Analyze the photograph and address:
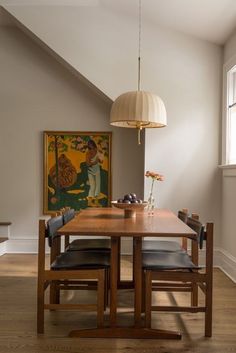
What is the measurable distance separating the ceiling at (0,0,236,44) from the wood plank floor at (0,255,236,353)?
2.62m

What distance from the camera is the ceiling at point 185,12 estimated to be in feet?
12.3

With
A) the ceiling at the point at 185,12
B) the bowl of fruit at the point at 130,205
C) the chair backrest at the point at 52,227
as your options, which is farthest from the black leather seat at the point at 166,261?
the ceiling at the point at 185,12

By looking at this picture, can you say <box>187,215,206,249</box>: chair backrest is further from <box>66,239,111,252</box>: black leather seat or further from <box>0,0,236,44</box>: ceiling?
<box>0,0,236,44</box>: ceiling

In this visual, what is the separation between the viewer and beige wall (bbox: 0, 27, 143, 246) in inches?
199

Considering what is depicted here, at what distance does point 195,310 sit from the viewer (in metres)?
2.49

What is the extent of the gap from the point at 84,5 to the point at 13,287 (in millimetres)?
3191

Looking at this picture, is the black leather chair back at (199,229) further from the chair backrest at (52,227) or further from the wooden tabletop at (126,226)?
the chair backrest at (52,227)

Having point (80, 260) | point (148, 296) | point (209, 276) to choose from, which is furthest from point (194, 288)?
point (80, 260)

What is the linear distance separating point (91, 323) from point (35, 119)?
3.10 meters

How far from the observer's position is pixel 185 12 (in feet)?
13.0

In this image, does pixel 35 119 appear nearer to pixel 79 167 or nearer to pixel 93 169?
pixel 79 167

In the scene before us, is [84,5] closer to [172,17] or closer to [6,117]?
[172,17]

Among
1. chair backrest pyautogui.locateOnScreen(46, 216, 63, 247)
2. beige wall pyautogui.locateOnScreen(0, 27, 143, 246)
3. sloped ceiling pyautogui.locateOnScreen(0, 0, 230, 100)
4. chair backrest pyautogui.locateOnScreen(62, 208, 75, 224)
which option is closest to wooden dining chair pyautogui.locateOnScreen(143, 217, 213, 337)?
chair backrest pyautogui.locateOnScreen(46, 216, 63, 247)

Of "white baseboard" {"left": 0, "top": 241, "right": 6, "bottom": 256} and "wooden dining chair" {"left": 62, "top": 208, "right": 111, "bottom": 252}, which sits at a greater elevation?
"wooden dining chair" {"left": 62, "top": 208, "right": 111, "bottom": 252}
